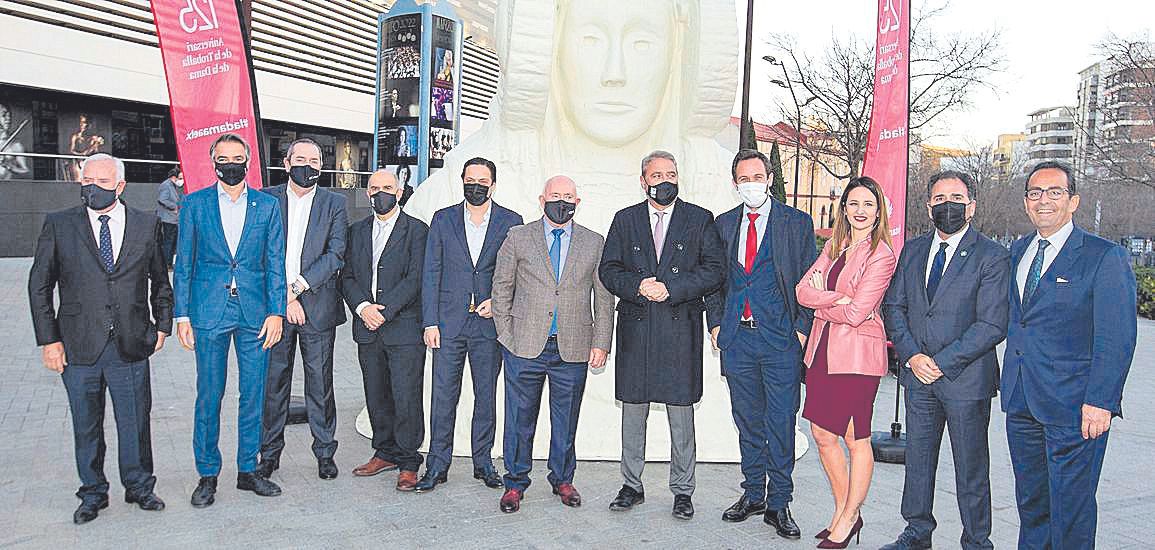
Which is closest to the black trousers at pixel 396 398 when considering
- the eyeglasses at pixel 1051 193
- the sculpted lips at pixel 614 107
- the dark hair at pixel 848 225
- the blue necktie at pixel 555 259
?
the blue necktie at pixel 555 259

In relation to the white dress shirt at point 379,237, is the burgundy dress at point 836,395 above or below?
below

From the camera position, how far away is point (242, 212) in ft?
14.0

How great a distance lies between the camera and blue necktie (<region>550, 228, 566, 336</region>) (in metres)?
4.25

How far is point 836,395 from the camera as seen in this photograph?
373 centimetres

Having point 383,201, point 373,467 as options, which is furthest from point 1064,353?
point 373,467

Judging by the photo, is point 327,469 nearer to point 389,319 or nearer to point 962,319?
point 389,319

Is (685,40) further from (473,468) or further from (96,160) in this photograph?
(96,160)

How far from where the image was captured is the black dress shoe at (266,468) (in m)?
4.48

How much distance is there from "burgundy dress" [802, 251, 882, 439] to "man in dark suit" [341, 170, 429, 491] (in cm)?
216

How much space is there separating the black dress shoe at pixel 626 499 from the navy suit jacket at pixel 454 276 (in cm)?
107

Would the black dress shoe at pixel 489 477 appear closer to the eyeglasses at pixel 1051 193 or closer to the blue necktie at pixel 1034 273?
the blue necktie at pixel 1034 273

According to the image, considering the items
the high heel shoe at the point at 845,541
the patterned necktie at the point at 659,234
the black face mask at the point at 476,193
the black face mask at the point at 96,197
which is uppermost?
the black face mask at the point at 476,193

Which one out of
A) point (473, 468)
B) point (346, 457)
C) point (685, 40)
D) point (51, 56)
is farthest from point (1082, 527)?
point (51, 56)

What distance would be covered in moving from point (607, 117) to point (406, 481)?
2473mm
